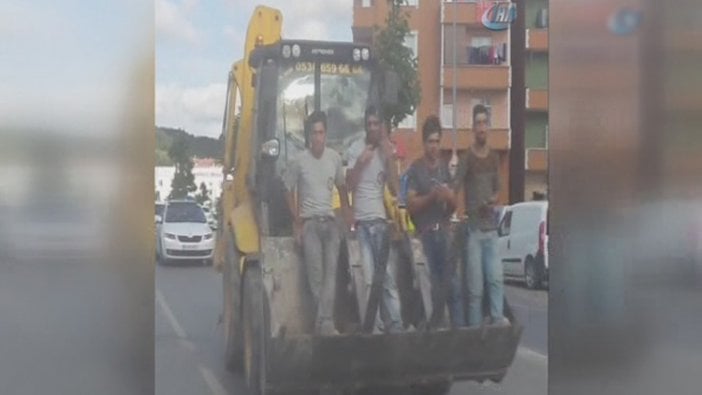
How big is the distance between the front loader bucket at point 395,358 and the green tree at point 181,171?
50cm

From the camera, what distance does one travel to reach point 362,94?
3.27 meters

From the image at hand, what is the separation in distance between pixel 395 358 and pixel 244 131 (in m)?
0.75

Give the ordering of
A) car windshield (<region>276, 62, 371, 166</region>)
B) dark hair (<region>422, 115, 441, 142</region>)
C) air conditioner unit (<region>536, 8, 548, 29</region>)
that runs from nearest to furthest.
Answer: car windshield (<region>276, 62, 371, 166</region>), dark hair (<region>422, 115, 441, 142</region>), air conditioner unit (<region>536, 8, 548, 29</region>)

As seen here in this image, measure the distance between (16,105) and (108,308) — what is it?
1.99 ft

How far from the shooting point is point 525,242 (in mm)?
3430

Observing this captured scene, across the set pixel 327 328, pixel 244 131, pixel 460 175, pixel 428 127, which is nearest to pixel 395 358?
pixel 327 328

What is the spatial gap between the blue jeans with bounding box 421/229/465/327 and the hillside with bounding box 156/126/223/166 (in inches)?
24.3

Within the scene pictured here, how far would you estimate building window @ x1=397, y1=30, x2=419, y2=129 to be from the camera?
334 centimetres

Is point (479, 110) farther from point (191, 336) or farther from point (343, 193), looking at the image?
point (191, 336)

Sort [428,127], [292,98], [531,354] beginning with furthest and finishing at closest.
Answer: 1. [531,354]
2. [428,127]
3. [292,98]

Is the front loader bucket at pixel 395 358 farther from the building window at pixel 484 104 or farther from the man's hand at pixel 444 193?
the building window at pixel 484 104

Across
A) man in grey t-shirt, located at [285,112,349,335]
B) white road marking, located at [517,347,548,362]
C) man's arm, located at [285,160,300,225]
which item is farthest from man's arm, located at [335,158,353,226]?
white road marking, located at [517,347,548,362]

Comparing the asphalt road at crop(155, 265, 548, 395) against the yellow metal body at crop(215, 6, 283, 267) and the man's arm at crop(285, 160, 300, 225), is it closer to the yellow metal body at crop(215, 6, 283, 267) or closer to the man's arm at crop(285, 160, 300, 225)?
the yellow metal body at crop(215, 6, 283, 267)

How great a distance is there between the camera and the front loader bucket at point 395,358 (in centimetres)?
328
